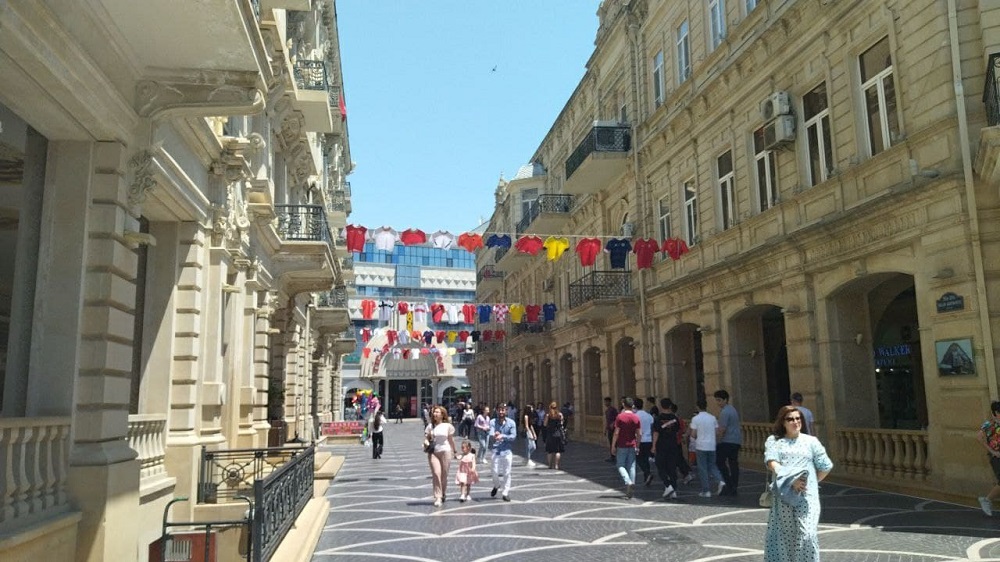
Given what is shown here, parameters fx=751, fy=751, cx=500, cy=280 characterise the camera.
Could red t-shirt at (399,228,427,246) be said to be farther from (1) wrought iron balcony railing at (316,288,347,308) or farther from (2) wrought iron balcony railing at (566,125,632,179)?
(1) wrought iron balcony railing at (316,288,347,308)

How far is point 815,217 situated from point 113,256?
40.8ft

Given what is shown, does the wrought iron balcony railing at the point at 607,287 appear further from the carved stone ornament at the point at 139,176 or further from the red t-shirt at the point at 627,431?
the carved stone ornament at the point at 139,176

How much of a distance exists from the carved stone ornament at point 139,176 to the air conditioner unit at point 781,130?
12.2 m

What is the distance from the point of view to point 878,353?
15.8 meters

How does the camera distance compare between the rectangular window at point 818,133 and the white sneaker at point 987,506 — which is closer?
the white sneaker at point 987,506

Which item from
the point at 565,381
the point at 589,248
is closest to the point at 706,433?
the point at 589,248

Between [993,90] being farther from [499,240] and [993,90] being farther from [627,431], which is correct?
[499,240]

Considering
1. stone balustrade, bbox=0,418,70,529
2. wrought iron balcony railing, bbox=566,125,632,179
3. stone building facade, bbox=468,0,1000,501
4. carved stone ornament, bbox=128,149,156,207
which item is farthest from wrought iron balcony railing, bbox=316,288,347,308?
stone balustrade, bbox=0,418,70,529

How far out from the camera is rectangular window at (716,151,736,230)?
18.2 metres

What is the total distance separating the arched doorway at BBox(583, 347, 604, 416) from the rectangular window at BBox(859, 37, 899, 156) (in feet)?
55.8

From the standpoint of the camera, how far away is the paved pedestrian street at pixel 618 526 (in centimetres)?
861

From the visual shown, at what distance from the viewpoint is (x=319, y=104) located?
58.7 ft

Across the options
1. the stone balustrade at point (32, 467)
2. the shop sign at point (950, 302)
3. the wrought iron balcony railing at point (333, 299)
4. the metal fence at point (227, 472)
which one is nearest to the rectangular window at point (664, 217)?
the shop sign at point (950, 302)

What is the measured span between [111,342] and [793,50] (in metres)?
13.8
